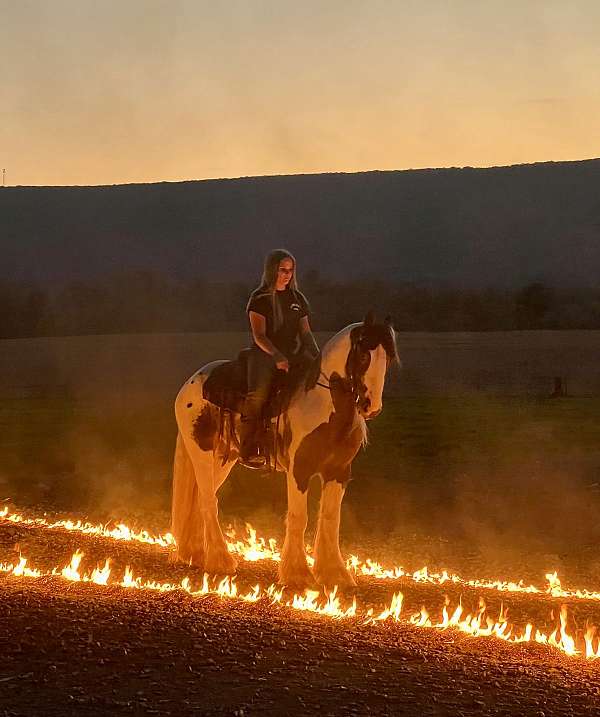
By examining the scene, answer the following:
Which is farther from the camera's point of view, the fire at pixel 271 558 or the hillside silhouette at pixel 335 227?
the hillside silhouette at pixel 335 227

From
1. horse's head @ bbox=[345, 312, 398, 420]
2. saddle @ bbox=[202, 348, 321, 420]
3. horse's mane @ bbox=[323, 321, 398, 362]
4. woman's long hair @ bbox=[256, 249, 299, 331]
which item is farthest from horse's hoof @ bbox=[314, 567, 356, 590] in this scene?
woman's long hair @ bbox=[256, 249, 299, 331]

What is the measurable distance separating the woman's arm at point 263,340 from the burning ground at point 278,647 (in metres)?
2.25

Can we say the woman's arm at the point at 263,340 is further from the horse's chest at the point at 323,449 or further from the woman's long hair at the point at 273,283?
the horse's chest at the point at 323,449

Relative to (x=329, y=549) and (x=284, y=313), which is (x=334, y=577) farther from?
(x=284, y=313)

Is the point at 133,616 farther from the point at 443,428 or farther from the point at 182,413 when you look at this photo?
the point at 443,428

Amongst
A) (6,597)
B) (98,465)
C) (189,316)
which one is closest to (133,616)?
(6,597)

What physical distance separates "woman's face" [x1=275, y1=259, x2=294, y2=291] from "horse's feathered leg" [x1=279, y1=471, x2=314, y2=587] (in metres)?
1.97

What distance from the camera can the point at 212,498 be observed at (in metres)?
12.9

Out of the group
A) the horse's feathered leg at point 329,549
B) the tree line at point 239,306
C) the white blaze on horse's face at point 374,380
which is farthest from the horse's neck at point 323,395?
the tree line at point 239,306

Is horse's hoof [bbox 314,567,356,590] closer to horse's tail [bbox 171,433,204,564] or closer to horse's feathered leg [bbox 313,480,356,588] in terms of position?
horse's feathered leg [bbox 313,480,356,588]

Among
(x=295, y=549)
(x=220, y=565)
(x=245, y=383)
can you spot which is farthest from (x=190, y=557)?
(x=245, y=383)

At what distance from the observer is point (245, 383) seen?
1222 cm

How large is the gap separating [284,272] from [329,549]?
113 inches

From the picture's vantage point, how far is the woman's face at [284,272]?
12000 mm
